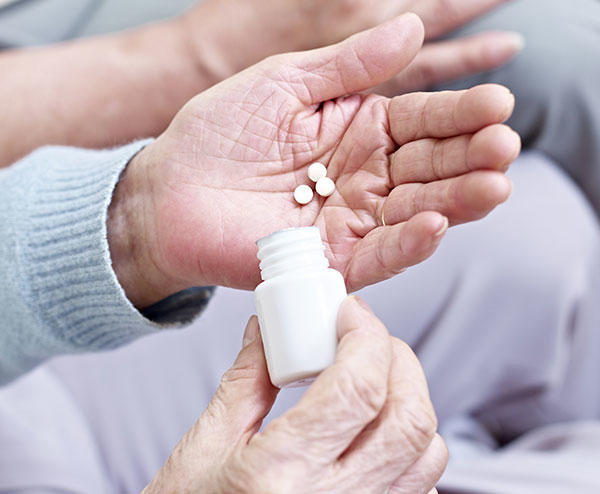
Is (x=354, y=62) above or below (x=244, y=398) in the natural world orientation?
above

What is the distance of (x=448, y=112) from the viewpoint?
537 mm

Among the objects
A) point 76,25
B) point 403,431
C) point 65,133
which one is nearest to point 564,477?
point 403,431

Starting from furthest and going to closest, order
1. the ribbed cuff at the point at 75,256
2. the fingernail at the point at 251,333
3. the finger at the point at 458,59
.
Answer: the finger at the point at 458,59 → the ribbed cuff at the point at 75,256 → the fingernail at the point at 251,333

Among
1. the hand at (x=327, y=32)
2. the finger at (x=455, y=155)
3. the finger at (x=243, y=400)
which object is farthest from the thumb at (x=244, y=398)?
the hand at (x=327, y=32)

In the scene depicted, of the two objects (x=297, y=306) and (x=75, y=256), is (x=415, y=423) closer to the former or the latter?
(x=297, y=306)

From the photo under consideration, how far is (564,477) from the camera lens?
0.70 m

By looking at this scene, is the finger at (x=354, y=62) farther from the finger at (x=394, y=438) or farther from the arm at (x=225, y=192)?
the finger at (x=394, y=438)

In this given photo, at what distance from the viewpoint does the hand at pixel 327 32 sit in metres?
0.86

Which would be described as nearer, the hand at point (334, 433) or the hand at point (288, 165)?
the hand at point (334, 433)

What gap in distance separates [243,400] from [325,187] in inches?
8.8

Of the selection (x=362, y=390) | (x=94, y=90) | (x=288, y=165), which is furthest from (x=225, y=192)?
(x=94, y=90)

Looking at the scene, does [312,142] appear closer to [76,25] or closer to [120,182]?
[120,182]

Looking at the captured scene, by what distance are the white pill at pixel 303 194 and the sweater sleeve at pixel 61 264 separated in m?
0.17

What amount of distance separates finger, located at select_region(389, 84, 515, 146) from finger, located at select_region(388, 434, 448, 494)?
27 cm
